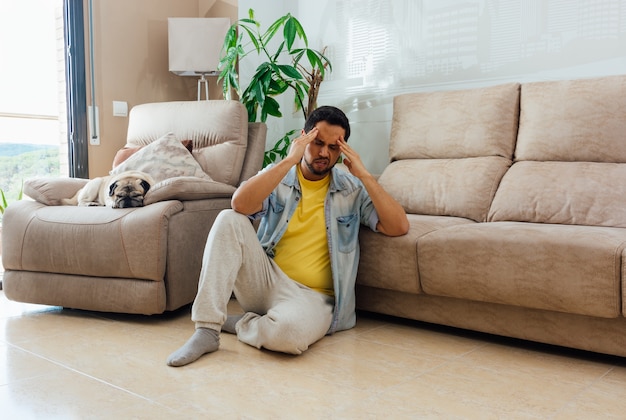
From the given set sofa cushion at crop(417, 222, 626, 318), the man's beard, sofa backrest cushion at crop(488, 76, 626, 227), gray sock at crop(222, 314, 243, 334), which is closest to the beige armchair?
gray sock at crop(222, 314, 243, 334)

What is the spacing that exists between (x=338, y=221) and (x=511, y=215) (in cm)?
78

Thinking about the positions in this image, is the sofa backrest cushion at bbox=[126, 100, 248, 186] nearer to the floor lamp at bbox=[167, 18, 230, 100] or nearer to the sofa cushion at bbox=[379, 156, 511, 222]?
the floor lamp at bbox=[167, 18, 230, 100]

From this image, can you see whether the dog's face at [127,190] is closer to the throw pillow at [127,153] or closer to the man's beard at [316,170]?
the throw pillow at [127,153]

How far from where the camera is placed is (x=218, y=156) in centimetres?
319

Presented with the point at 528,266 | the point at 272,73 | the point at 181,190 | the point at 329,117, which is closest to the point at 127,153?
the point at 181,190

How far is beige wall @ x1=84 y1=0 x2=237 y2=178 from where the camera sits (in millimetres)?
3855

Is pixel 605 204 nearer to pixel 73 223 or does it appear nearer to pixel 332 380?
pixel 332 380

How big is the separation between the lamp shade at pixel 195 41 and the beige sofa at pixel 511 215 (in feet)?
4.36

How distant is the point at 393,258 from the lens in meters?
2.36

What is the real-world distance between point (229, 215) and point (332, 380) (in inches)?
27.4

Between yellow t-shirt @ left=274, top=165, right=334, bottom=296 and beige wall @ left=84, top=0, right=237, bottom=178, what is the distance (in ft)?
6.63

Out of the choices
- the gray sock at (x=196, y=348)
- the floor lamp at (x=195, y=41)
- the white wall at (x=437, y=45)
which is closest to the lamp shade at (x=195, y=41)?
the floor lamp at (x=195, y=41)

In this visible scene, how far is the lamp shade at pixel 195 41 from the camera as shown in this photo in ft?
12.6

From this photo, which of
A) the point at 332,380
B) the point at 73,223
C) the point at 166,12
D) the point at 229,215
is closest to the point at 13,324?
the point at 73,223
